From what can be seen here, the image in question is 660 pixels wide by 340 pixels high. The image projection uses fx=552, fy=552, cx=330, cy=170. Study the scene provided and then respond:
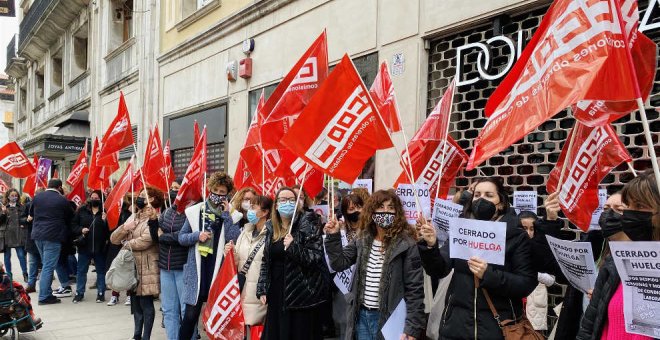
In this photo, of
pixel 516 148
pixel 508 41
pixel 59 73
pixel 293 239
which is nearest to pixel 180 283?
pixel 293 239

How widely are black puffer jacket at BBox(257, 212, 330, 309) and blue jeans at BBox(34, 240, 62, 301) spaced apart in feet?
18.1

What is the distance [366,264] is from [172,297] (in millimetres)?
2667

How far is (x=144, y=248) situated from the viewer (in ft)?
19.8

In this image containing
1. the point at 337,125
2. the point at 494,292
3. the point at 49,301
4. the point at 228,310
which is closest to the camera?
the point at 494,292

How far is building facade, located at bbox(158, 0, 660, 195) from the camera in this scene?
627 centimetres

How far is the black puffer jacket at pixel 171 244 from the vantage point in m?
5.74

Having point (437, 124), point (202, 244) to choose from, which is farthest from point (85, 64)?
point (437, 124)

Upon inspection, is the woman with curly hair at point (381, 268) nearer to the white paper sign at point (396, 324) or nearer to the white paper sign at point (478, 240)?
the white paper sign at point (396, 324)

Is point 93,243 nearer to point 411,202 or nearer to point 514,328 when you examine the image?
point 411,202

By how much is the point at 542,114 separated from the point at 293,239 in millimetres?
2473

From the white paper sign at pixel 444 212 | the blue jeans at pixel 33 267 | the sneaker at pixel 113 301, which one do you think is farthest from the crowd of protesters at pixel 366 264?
the blue jeans at pixel 33 267

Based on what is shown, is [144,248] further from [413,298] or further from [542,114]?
[542,114]

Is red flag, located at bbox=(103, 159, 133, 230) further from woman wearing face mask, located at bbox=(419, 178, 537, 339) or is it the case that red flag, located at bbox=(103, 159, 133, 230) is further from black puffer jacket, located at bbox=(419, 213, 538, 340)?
black puffer jacket, located at bbox=(419, 213, 538, 340)

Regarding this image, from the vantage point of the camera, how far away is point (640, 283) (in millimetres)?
2285
